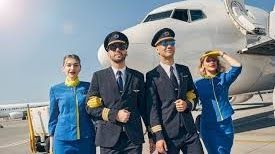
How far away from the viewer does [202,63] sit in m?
6.22

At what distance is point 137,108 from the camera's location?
531cm

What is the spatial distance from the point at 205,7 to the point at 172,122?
1004 cm

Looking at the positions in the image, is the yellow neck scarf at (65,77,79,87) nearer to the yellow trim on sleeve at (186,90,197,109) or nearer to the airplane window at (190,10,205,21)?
the yellow trim on sleeve at (186,90,197,109)

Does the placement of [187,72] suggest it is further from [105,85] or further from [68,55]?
[68,55]

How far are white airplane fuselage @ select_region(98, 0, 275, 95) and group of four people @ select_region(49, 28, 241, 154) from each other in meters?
6.46

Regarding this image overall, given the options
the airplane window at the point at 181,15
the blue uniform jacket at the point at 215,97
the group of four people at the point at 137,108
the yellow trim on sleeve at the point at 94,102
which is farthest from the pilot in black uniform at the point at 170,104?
the airplane window at the point at 181,15

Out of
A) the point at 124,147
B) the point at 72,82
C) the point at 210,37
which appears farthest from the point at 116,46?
the point at 210,37

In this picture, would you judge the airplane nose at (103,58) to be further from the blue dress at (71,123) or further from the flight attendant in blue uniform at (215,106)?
the flight attendant in blue uniform at (215,106)

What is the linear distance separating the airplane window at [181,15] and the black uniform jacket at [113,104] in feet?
30.1

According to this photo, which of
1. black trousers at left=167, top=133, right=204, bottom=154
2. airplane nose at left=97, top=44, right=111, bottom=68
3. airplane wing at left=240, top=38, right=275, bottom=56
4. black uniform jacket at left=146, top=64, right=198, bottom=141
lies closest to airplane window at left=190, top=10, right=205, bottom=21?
airplane wing at left=240, top=38, right=275, bottom=56

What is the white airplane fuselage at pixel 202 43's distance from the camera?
41.2ft

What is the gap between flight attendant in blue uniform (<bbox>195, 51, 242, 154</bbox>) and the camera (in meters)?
5.83

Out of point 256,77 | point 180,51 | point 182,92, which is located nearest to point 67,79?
point 182,92

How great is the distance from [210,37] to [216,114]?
8163 millimetres
